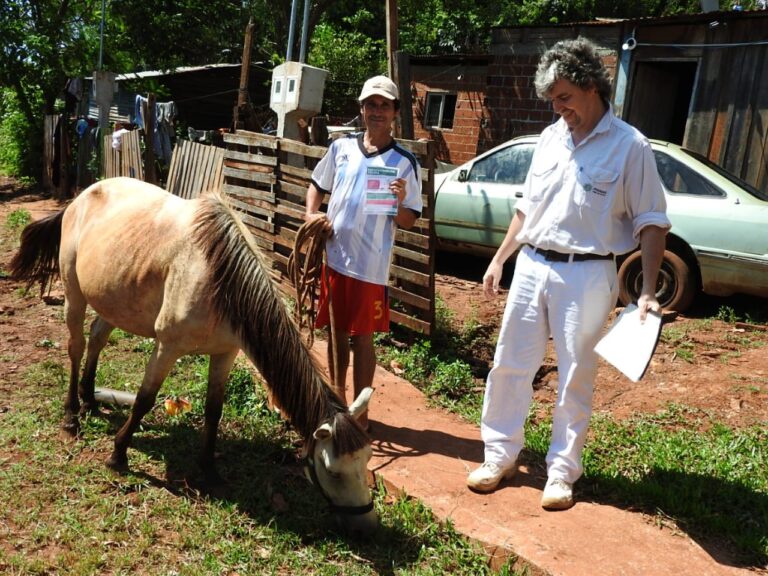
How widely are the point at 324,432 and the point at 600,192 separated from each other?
5.41 feet

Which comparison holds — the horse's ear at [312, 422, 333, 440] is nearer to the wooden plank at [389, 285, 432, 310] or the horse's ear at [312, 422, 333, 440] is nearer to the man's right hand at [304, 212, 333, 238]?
the man's right hand at [304, 212, 333, 238]

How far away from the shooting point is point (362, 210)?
388 centimetres

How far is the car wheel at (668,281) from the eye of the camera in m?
6.65

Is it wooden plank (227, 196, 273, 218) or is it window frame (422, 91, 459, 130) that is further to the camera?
window frame (422, 91, 459, 130)

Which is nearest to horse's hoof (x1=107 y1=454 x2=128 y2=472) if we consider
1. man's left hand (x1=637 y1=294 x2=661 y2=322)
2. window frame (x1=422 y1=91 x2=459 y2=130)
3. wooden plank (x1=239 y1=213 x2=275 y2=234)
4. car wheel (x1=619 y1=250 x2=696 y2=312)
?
man's left hand (x1=637 y1=294 x2=661 y2=322)

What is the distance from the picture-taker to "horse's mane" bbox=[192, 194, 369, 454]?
3.27m

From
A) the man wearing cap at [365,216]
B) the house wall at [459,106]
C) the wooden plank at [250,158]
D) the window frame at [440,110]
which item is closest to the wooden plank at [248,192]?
the wooden plank at [250,158]

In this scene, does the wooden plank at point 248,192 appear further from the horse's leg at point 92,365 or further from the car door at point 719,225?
the car door at point 719,225

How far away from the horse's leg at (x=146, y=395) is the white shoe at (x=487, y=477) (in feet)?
5.61

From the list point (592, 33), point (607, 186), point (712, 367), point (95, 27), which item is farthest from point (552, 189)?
point (95, 27)

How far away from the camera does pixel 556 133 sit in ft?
10.9

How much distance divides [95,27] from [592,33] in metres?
15.3

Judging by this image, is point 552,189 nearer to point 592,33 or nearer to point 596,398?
point 596,398

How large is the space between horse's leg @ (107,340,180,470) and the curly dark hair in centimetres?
237
